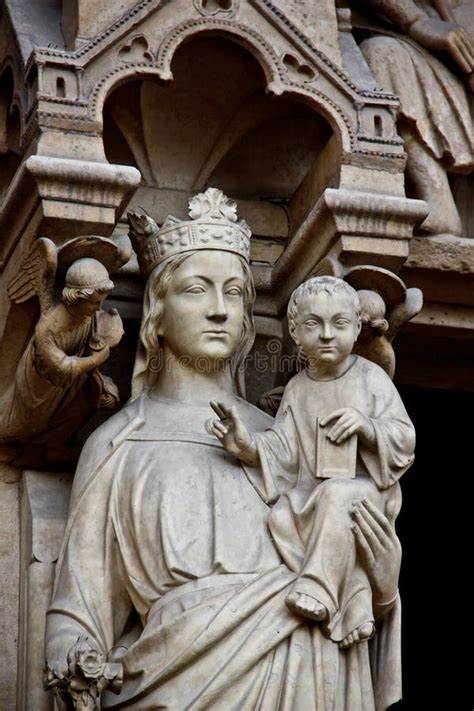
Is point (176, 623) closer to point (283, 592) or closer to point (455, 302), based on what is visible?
point (283, 592)

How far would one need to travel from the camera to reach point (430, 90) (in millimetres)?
7195

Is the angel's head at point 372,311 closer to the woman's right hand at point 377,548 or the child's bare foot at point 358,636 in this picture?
the woman's right hand at point 377,548

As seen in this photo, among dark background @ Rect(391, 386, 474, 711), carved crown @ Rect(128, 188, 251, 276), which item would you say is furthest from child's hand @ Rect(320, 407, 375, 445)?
dark background @ Rect(391, 386, 474, 711)

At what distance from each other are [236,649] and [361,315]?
39.0 inches

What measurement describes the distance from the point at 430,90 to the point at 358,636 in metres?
1.76

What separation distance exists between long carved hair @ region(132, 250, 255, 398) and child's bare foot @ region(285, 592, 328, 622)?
77 cm

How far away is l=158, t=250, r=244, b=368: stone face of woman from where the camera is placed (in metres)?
6.50

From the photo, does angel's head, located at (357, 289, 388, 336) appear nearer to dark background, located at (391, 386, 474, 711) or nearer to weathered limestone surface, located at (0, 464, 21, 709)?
weathered limestone surface, located at (0, 464, 21, 709)

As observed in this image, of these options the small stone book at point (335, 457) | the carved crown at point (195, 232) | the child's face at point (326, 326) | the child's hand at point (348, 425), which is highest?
the carved crown at point (195, 232)

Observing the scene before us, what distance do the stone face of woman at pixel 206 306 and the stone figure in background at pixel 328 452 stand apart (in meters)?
0.19

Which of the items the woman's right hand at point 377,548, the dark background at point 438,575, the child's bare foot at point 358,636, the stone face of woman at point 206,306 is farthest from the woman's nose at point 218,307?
the dark background at point 438,575

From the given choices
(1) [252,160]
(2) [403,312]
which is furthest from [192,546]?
(1) [252,160]

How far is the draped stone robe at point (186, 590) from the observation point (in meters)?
6.06

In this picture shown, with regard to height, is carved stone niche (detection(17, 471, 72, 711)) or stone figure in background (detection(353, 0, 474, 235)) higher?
stone figure in background (detection(353, 0, 474, 235))
